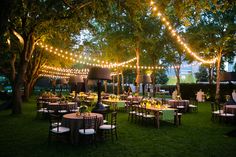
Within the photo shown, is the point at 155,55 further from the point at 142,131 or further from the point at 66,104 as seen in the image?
the point at 142,131

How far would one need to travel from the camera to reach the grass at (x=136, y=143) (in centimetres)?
627

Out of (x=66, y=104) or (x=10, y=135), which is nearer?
(x=10, y=135)

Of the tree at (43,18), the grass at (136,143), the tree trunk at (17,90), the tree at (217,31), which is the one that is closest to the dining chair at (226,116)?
the grass at (136,143)

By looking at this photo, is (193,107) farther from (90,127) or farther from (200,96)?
(90,127)

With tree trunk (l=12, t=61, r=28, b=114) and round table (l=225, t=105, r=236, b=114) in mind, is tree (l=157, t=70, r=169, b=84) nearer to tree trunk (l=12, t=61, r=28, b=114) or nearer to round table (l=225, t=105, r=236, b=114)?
round table (l=225, t=105, r=236, b=114)

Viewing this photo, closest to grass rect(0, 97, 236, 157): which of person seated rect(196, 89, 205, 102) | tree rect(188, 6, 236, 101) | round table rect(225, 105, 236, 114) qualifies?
round table rect(225, 105, 236, 114)

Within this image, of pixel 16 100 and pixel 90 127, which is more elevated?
pixel 16 100

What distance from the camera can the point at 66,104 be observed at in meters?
12.1

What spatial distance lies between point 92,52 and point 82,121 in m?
21.3

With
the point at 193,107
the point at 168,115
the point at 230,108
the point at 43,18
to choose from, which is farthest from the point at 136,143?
the point at 193,107

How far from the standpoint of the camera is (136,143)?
728 centimetres

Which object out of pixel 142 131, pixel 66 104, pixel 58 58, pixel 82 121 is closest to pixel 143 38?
pixel 58 58

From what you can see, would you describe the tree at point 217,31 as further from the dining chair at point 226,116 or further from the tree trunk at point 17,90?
the tree trunk at point 17,90

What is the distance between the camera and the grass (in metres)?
6.27
